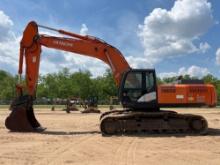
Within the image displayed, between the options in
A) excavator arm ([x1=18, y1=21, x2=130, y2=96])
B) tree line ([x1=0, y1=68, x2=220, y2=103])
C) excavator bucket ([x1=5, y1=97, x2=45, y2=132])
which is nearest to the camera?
excavator bucket ([x1=5, y1=97, x2=45, y2=132])

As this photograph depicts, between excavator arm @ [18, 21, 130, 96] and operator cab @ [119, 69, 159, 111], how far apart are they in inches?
60.3

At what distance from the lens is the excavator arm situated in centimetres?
2117

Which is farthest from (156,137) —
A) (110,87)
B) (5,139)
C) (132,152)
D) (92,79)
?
(92,79)

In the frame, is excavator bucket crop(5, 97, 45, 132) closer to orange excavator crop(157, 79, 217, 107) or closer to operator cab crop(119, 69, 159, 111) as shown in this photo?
operator cab crop(119, 69, 159, 111)

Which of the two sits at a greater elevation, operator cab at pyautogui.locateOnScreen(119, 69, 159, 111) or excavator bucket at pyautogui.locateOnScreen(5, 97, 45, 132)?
operator cab at pyautogui.locateOnScreen(119, 69, 159, 111)

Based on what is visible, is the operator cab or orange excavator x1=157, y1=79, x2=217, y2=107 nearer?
the operator cab

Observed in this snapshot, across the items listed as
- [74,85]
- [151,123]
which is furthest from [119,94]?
[74,85]

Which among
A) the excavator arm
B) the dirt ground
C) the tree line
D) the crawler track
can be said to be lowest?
the dirt ground

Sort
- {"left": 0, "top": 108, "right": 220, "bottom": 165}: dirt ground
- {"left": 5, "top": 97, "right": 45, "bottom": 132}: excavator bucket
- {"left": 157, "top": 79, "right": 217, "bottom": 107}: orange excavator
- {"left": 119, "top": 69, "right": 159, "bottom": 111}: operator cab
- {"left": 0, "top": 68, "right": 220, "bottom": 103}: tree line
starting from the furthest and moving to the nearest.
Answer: {"left": 0, "top": 68, "right": 220, "bottom": 103}: tree line, {"left": 5, "top": 97, "right": 45, "bottom": 132}: excavator bucket, {"left": 157, "top": 79, "right": 217, "bottom": 107}: orange excavator, {"left": 119, "top": 69, "right": 159, "bottom": 111}: operator cab, {"left": 0, "top": 108, "right": 220, "bottom": 165}: dirt ground

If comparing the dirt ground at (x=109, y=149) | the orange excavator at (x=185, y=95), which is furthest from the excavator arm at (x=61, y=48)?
the dirt ground at (x=109, y=149)

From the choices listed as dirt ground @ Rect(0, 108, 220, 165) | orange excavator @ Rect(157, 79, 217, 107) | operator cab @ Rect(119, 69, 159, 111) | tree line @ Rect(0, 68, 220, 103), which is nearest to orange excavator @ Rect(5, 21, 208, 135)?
operator cab @ Rect(119, 69, 159, 111)

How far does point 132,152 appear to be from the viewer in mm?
13836

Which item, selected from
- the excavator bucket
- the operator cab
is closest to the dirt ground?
the excavator bucket

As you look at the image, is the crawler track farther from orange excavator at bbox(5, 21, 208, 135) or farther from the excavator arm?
the excavator arm
